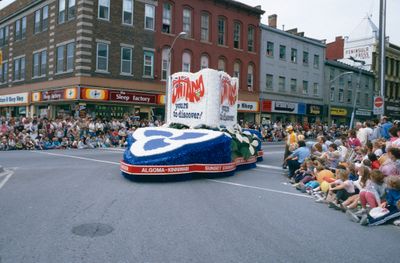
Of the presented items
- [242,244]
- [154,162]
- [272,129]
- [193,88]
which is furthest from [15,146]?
[272,129]

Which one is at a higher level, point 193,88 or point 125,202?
Answer: point 193,88

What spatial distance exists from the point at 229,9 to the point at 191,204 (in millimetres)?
31242

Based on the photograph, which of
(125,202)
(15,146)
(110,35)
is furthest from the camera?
(110,35)

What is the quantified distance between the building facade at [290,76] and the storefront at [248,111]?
34.1 inches

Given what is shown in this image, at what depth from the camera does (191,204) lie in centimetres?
772

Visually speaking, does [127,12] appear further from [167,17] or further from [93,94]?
[93,94]

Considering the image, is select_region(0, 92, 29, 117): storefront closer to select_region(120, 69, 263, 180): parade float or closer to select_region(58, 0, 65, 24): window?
select_region(58, 0, 65, 24): window

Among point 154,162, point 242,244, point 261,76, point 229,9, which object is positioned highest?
point 229,9

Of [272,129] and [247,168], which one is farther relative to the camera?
[272,129]

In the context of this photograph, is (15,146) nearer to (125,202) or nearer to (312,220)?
(125,202)

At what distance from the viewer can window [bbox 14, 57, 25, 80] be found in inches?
1328

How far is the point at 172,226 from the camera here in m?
6.10

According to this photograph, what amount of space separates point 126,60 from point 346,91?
31.6 m

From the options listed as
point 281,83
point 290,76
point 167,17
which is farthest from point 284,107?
point 167,17
